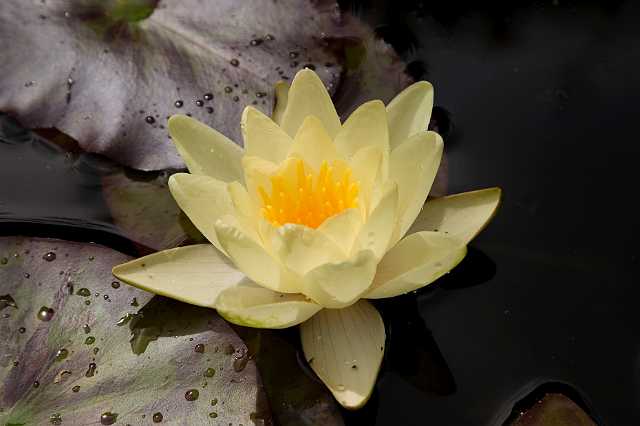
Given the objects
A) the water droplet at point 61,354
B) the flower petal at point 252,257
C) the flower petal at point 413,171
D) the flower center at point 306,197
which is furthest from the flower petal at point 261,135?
the water droplet at point 61,354

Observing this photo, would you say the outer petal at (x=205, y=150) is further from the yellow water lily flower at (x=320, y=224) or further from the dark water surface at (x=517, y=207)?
the dark water surface at (x=517, y=207)

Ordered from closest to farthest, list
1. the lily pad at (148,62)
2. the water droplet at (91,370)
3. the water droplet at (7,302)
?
the water droplet at (91,370) → the water droplet at (7,302) → the lily pad at (148,62)

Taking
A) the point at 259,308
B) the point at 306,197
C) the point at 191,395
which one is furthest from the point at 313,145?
the point at 191,395

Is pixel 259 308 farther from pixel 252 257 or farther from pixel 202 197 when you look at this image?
pixel 202 197

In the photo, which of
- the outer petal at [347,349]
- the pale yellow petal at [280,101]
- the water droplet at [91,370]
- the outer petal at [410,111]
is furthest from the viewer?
the pale yellow petal at [280,101]

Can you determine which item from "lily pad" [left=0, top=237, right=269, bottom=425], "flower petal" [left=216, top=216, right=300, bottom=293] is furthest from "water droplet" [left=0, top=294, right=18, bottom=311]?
"flower petal" [left=216, top=216, right=300, bottom=293]

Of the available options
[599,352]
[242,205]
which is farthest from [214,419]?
[599,352]

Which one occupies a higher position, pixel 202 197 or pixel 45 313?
pixel 202 197
